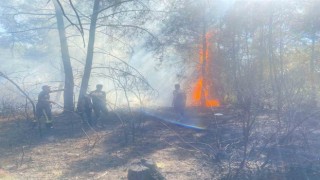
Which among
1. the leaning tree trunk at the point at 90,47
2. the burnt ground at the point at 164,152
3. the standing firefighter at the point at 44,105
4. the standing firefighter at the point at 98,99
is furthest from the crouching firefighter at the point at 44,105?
the leaning tree trunk at the point at 90,47

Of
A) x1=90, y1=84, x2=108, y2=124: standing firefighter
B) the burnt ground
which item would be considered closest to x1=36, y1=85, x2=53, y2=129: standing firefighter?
the burnt ground

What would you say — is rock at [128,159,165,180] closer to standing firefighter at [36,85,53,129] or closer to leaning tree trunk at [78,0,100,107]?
standing firefighter at [36,85,53,129]

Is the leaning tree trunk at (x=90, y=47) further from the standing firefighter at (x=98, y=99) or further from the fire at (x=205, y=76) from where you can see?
the fire at (x=205, y=76)

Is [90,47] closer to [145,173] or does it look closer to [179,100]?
[179,100]

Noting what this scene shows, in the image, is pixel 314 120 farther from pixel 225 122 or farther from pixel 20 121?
pixel 20 121

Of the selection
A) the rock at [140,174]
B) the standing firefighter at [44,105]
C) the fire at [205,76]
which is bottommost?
the rock at [140,174]

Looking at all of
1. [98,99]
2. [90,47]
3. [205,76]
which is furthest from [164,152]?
[205,76]

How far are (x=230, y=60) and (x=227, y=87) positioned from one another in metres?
1.56

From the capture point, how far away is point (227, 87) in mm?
21984

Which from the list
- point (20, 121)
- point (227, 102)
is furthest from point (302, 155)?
point (227, 102)

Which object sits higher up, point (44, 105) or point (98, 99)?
point (98, 99)

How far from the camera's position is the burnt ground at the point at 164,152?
23.8 feet

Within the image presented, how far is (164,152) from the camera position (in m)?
9.27

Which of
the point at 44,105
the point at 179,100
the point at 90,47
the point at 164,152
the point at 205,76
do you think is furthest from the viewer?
the point at 205,76
